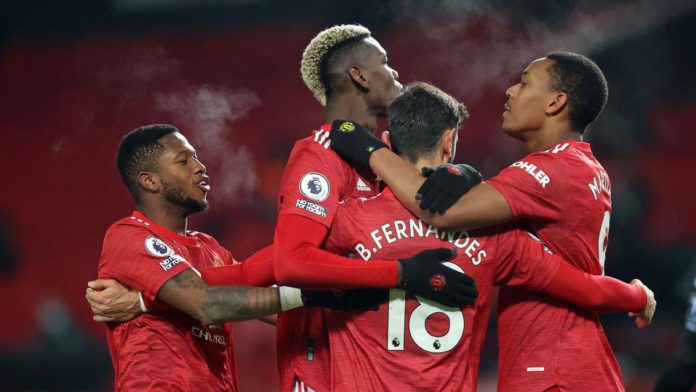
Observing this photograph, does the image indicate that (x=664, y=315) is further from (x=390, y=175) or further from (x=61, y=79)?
(x=61, y=79)

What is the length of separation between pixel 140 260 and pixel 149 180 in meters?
0.47

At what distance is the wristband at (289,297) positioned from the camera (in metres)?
2.89

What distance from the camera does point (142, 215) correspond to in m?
3.37

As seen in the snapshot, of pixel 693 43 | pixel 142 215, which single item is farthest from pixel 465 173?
pixel 693 43

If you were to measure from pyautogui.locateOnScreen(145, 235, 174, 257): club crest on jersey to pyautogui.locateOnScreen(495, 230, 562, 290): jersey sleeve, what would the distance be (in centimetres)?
119

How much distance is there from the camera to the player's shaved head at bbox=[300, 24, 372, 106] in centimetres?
324

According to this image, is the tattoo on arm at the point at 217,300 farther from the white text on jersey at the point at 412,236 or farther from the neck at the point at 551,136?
the neck at the point at 551,136

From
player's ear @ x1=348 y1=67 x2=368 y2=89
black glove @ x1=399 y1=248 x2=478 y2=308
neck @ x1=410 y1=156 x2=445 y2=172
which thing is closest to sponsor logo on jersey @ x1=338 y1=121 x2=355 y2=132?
neck @ x1=410 y1=156 x2=445 y2=172

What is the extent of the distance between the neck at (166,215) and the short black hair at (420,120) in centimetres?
110

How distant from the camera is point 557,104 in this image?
9.64 ft

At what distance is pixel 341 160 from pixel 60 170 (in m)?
4.08

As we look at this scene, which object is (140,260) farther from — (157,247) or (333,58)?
(333,58)

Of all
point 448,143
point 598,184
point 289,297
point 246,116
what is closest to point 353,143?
point 448,143

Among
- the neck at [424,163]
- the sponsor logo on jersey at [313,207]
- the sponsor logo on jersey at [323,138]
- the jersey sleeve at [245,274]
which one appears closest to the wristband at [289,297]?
the jersey sleeve at [245,274]
